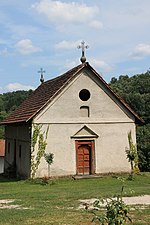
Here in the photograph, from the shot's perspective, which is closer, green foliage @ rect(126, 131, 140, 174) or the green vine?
the green vine

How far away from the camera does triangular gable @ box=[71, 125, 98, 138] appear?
22839 millimetres

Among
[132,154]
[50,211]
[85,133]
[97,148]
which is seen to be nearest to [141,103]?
[132,154]

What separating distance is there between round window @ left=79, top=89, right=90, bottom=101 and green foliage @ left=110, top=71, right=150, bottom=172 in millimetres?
→ 16125

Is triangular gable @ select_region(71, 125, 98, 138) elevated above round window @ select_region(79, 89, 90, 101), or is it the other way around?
round window @ select_region(79, 89, 90, 101)

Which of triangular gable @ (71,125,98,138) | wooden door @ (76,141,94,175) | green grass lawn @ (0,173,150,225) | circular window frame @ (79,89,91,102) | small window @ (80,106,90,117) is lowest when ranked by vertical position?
green grass lawn @ (0,173,150,225)

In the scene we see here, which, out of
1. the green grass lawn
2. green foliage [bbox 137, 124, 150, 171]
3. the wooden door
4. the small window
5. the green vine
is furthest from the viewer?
green foliage [bbox 137, 124, 150, 171]

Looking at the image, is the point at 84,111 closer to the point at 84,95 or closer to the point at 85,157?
the point at 84,95

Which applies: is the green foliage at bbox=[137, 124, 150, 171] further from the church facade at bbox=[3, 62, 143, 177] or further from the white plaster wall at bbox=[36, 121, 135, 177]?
the church facade at bbox=[3, 62, 143, 177]

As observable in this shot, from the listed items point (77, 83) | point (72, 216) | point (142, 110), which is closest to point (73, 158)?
point (77, 83)

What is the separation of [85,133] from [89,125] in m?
0.62

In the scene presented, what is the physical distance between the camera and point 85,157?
75.8ft

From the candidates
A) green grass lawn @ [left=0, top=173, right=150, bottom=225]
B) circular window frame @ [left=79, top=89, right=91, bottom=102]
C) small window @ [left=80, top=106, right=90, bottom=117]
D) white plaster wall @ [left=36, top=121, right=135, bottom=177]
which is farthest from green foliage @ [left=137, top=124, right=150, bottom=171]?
green grass lawn @ [left=0, top=173, right=150, bottom=225]

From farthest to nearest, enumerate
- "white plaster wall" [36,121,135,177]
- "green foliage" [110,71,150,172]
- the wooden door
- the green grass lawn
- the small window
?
"green foliage" [110,71,150,172] → the small window → the wooden door → "white plaster wall" [36,121,135,177] → the green grass lawn

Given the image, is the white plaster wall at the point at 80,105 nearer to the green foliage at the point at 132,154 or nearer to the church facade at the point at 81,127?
the church facade at the point at 81,127
